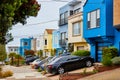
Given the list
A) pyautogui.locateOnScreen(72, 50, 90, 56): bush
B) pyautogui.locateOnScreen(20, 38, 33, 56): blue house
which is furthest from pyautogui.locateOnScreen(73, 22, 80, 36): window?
pyautogui.locateOnScreen(20, 38, 33, 56): blue house

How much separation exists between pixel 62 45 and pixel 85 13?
20493 mm

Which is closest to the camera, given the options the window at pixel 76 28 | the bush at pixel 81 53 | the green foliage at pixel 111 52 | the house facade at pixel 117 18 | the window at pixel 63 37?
the house facade at pixel 117 18

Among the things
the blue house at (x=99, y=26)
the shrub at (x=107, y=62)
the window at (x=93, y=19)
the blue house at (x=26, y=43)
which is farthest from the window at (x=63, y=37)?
the blue house at (x=26, y=43)

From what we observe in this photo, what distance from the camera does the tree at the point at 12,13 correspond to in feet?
27.3

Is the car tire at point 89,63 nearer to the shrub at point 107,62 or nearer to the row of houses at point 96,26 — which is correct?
the row of houses at point 96,26

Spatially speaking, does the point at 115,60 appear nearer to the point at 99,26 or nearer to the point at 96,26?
the point at 99,26

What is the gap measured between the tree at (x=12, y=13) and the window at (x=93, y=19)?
1093 inches

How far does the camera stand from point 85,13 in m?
41.1

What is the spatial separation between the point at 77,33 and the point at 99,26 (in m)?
10.2

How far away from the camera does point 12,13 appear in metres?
8.30

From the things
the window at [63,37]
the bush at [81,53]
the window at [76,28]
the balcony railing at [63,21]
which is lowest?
the bush at [81,53]

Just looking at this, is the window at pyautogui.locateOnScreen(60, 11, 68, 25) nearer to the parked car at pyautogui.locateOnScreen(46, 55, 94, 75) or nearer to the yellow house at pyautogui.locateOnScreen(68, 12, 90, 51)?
the yellow house at pyautogui.locateOnScreen(68, 12, 90, 51)

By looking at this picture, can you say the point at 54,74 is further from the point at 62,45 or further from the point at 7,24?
the point at 7,24

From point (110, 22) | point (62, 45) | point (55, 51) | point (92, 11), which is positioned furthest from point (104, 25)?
point (55, 51)
